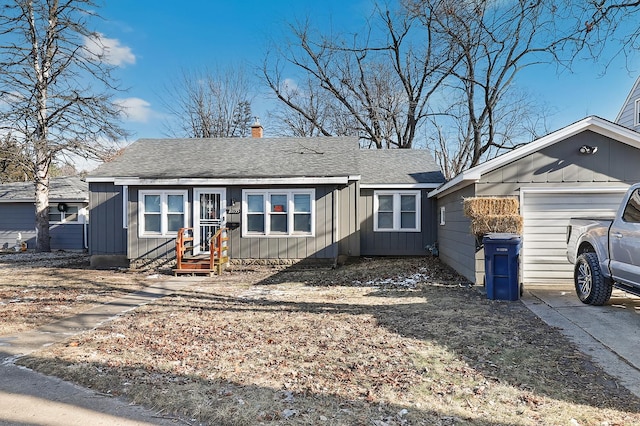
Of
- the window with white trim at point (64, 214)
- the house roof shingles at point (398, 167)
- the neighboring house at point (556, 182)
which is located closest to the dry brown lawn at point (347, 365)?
the neighboring house at point (556, 182)

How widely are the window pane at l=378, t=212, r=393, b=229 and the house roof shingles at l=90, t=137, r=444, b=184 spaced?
1.14 metres

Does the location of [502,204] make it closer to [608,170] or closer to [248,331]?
[608,170]

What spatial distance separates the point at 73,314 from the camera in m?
6.29

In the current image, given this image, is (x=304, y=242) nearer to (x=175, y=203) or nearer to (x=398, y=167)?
(x=175, y=203)

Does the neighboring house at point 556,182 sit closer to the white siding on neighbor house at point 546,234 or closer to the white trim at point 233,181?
the white siding on neighbor house at point 546,234

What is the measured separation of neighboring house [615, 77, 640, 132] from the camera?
15755 mm

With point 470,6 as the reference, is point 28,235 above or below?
below

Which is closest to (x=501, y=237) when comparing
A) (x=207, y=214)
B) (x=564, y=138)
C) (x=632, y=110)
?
(x=564, y=138)

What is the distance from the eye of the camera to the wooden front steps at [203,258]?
405 inches

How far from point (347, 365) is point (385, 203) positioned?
9620 millimetres

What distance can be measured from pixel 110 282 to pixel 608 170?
38.0 feet

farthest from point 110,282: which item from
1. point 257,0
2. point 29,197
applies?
point 257,0

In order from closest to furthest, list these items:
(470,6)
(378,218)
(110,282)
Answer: (470,6) < (110,282) < (378,218)

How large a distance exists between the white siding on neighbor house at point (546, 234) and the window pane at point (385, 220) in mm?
5573
